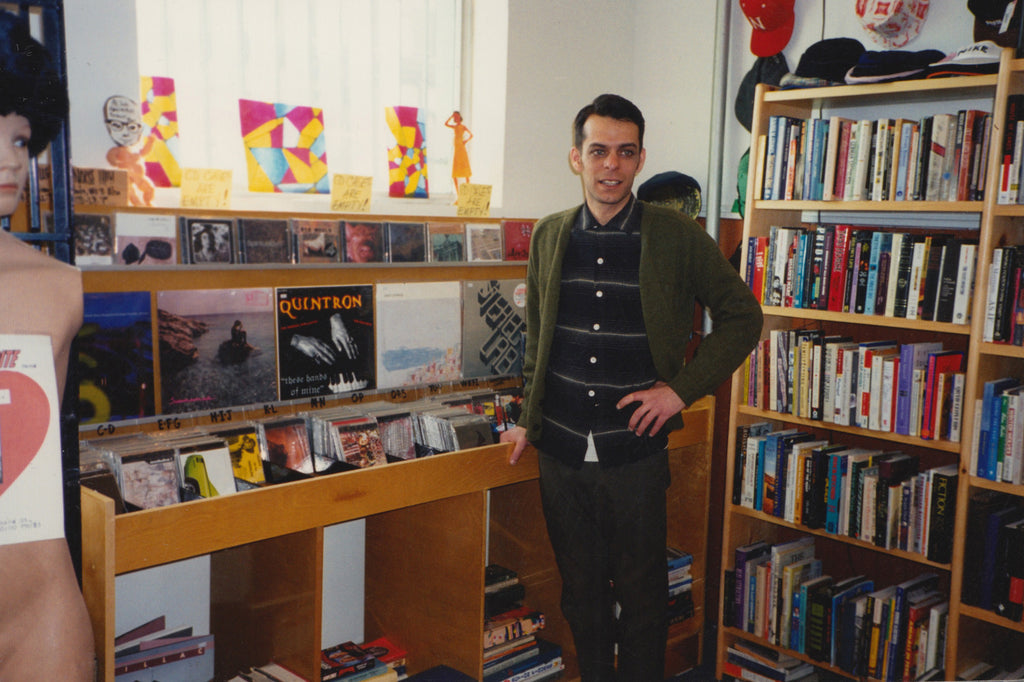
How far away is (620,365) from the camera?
1.95 metres

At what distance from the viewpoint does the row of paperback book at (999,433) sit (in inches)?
77.7

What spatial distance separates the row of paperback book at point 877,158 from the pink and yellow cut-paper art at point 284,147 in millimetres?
1298

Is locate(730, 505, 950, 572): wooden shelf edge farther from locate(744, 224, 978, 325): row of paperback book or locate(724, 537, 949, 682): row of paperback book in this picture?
locate(744, 224, 978, 325): row of paperback book

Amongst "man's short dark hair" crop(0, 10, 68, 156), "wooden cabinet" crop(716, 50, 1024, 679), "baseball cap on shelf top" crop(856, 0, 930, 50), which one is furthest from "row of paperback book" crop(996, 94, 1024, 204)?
"man's short dark hair" crop(0, 10, 68, 156)

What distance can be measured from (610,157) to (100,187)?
1164 millimetres

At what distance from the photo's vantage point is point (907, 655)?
2.22 metres

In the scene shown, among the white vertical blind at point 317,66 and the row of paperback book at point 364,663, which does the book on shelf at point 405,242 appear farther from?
the row of paperback book at point 364,663

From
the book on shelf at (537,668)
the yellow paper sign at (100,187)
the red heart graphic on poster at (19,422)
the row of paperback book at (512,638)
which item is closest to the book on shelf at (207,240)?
the yellow paper sign at (100,187)

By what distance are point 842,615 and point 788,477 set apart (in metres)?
0.40

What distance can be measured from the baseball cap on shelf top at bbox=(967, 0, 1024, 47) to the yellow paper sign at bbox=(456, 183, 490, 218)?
4.65 feet

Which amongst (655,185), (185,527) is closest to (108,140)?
(185,527)

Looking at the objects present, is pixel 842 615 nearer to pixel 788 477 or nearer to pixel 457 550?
pixel 788 477

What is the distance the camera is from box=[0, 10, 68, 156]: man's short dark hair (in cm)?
111

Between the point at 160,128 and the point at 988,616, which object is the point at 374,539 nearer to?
the point at 160,128
